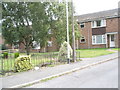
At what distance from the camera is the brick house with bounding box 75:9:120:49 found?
25.0m

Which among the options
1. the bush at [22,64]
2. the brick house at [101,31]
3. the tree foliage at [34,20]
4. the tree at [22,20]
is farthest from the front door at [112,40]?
the bush at [22,64]

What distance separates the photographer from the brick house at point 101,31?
25.0 meters

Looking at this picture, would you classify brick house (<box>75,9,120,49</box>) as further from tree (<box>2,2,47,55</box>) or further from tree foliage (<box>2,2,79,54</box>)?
tree (<box>2,2,47,55</box>)

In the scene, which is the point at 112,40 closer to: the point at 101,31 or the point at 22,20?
the point at 101,31

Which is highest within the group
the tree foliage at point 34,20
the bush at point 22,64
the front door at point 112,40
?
the tree foliage at point 34,20

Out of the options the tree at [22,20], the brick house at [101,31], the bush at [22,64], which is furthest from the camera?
the brick house at [101,31]

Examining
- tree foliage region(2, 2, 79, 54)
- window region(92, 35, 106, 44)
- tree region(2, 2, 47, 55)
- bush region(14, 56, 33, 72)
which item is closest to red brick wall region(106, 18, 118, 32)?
window region(92, 35, 106, 44)

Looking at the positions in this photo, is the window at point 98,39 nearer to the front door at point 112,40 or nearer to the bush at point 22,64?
the front door at point 112,40

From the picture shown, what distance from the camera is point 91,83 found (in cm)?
591

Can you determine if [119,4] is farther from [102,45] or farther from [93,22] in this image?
[102,45]

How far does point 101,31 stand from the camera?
26594 millimetres

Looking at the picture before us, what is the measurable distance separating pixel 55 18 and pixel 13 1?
18.5 feet

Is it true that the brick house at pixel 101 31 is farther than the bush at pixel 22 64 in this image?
Yes

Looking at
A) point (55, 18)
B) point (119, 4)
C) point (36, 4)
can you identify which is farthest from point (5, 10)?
point (119, 4)
